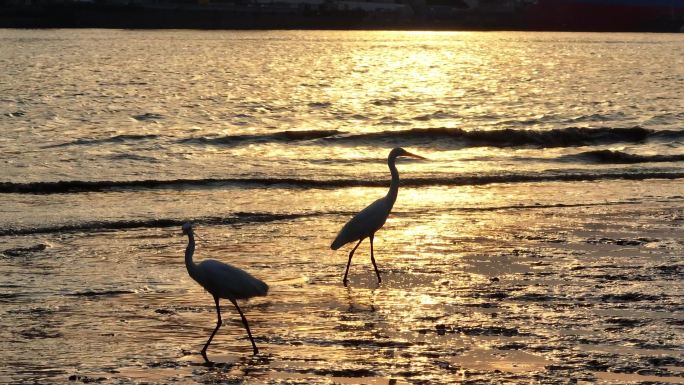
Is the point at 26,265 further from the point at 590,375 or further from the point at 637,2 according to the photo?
the point at 637,2

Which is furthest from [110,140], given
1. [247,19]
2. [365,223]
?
[247,19]

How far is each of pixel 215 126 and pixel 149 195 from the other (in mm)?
12351

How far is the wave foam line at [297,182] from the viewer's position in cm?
1919

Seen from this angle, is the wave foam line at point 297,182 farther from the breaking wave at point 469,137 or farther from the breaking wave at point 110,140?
the breaking wave at point 469,137

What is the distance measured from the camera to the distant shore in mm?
95688

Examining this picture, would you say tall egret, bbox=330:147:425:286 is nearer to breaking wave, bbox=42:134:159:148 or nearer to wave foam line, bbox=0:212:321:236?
wave foam line, bbox=0:212:321:236

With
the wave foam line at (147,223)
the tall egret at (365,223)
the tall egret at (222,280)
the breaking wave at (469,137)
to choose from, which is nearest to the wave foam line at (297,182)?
the wave foam line at (147,223)

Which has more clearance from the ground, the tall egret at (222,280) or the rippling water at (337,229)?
the tall egret at (222,280)

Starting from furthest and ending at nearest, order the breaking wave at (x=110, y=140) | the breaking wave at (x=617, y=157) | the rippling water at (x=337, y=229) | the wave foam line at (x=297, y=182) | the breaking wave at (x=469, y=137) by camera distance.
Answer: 1. the breaking wave at (x=469, y=137)
2. the breaking wave at (x=110, y=140)
3. the breaking wave at (x=617, y=157)
4. the wave foam line at (x=297, y=182)
5. the rippling water at (x=337, y=229)

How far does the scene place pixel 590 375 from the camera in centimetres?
772

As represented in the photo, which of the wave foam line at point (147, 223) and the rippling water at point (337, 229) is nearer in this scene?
the rippling water at point (337, 229)

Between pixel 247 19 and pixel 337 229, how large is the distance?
89838 mm

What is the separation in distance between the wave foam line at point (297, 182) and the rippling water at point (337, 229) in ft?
0.24

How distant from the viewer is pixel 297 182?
2000cm
